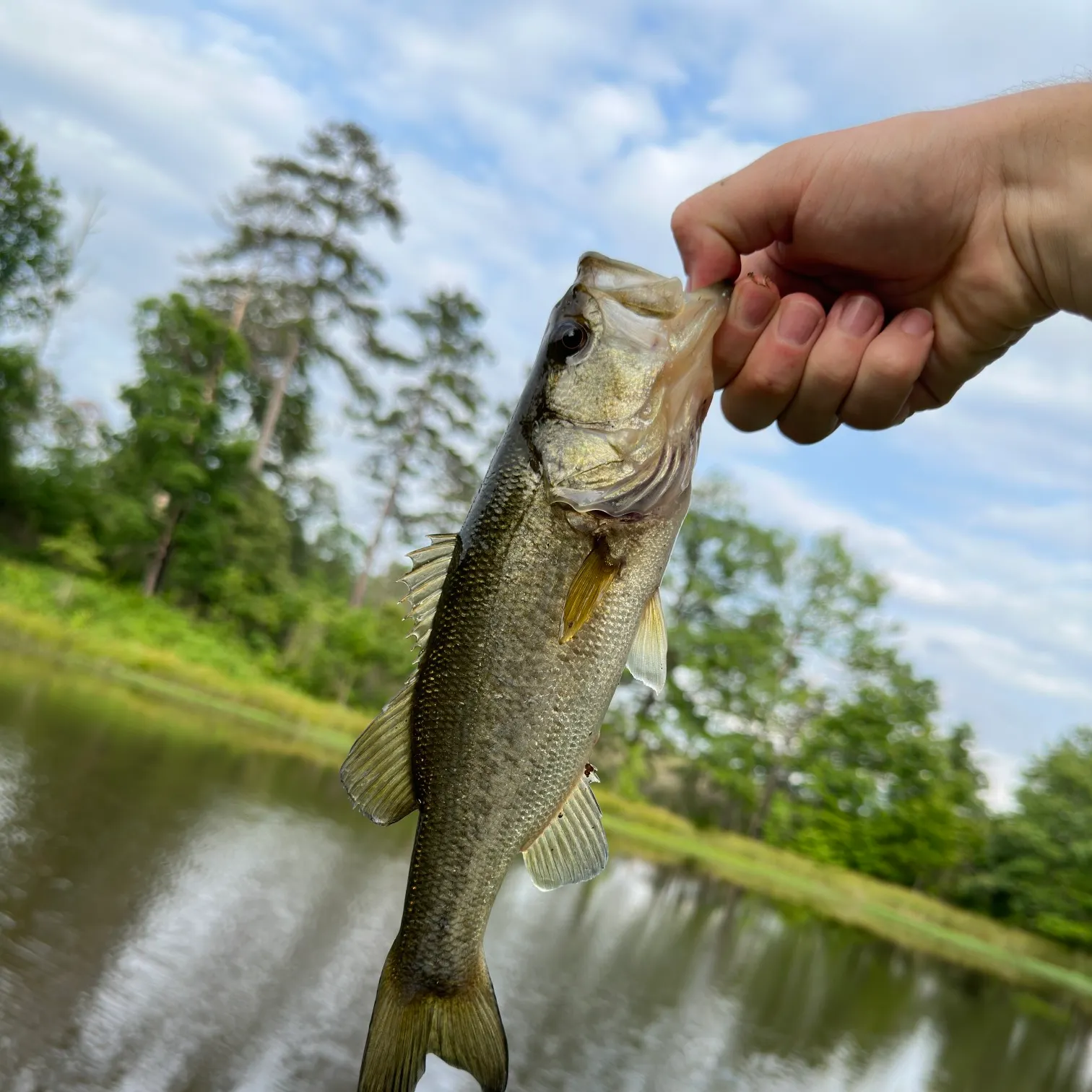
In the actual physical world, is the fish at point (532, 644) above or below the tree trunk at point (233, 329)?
below

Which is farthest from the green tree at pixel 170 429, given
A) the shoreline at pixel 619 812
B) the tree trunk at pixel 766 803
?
the tree trunk at pixel 766 803

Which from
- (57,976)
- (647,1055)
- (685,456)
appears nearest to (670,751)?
(647,1055)

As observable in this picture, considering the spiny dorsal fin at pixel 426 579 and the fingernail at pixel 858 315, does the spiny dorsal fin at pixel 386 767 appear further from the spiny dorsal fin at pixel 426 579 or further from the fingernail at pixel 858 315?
the fingernail at pixel 858 315

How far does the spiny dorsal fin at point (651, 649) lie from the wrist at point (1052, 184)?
1216 millimetres

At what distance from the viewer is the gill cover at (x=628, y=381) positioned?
2.06 meters

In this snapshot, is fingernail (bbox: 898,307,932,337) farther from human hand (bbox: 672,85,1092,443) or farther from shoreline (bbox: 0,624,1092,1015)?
shoreline (bbox: 0,624,1092,1015)

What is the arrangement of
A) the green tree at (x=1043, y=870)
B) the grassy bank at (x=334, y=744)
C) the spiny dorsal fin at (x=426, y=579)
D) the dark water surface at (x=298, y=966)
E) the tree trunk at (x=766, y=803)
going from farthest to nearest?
the tree trunk at (x=766, y=803)
the green tree at (x=1043, y=870)
the grassy bank at (x=334, y=744)
the dark water surface at (x=298, y=966)
the spiny dorsal fin at (x=426, y=579)

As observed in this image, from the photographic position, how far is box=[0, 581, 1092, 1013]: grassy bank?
17.5 meters

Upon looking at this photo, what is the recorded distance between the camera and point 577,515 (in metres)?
2.02

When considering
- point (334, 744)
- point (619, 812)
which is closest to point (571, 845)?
point (334, 744)

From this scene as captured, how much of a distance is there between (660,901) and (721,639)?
1841 centimetres

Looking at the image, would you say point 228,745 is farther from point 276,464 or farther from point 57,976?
point 276,464

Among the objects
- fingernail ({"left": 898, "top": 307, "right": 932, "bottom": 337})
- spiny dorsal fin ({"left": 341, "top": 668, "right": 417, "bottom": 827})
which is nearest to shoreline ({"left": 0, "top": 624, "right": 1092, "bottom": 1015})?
spiny dorsal fin ({"left": 341, "top": 668, "right": 417, "bottom": 827})

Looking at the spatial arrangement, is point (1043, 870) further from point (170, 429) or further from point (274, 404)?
point (170, 429)
